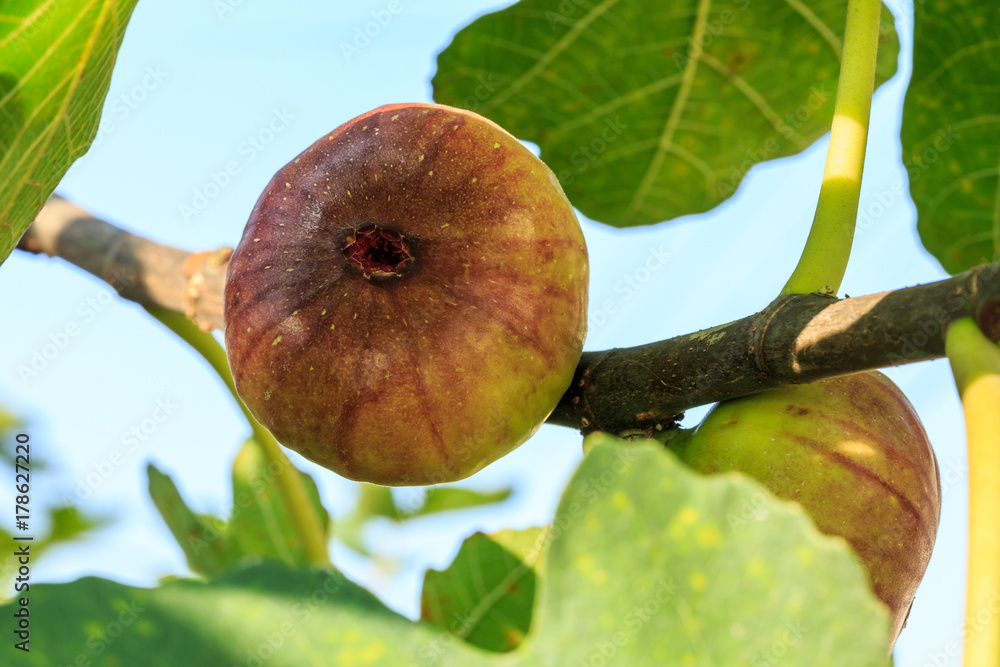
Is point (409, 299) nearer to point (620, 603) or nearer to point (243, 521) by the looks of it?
Answer: point (620, 603)

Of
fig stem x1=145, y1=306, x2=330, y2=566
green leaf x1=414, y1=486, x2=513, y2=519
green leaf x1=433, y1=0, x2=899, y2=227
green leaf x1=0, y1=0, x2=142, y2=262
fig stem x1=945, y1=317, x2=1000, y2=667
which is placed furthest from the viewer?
green leaf x1=414, y1=486, x2=513, y2=519

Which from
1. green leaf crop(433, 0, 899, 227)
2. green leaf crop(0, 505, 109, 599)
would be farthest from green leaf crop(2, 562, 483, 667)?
green leaf crop(0, 505, 109, 599)

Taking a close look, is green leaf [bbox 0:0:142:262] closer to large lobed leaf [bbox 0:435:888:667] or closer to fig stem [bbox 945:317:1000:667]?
large lobed leaf [bbox 0:435:888:667]

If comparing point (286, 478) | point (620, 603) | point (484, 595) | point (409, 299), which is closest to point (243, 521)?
point (286, 478)

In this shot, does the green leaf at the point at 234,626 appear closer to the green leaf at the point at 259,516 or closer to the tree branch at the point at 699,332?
the tree branch at the point at 699,332

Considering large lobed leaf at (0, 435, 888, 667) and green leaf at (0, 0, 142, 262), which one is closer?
large lobed leaf at (0, 435, 888, 667)
